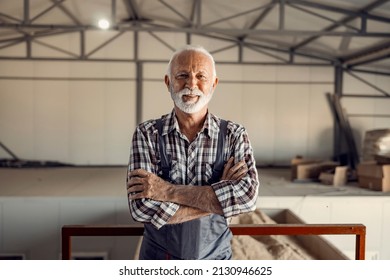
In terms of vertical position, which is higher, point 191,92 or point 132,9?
point 132,9

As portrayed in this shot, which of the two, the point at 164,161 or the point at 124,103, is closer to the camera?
the point at 164,161

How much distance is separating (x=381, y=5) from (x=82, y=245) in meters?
3.56

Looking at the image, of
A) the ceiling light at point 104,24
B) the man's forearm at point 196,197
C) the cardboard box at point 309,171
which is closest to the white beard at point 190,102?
the man's forearm at point 196,197

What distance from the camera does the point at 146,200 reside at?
3.30 feet

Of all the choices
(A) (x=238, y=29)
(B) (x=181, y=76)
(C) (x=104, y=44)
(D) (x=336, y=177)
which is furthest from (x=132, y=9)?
(B) (x=181, y=76)

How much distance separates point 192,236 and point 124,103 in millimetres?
5102

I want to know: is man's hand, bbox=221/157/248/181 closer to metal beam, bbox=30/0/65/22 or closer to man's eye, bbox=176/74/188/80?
man's eye, bbox=176/74/188/80

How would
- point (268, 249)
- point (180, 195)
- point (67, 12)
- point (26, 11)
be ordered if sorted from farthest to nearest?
point (67, 12) < point (26, 11) < point (268, 249) < point (180, 195)

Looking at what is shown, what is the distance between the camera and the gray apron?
3.40 ft

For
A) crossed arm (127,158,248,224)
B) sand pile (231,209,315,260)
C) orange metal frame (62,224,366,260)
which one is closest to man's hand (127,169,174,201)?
crossed arm (127,158,248,224)

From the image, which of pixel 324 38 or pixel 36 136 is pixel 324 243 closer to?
pixel 324 38

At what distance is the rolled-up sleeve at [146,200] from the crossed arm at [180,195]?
0.05 ft

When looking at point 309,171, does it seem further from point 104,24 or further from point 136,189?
point 136,189
